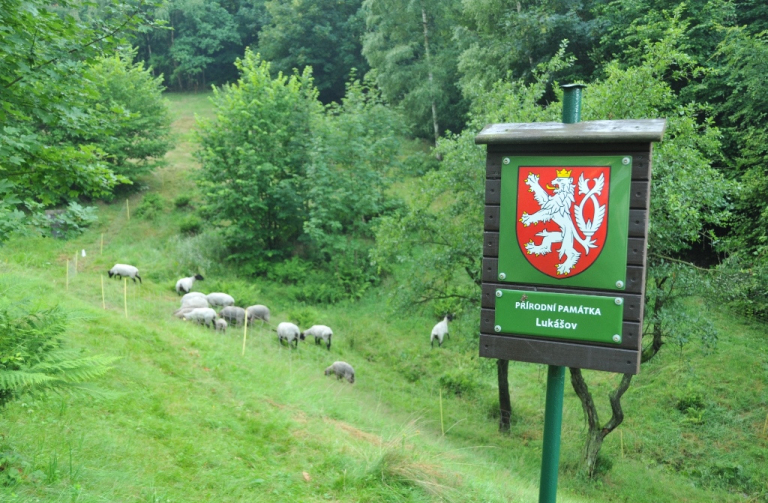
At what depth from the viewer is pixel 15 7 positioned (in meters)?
5.69

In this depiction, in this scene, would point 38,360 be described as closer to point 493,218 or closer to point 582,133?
point 493,218

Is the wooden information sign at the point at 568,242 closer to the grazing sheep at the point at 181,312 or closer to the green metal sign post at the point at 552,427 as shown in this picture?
the green metal sign post at the point at 552,427

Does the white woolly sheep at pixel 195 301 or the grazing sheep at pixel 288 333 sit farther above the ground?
the white woolly sheep at pixel 195 301

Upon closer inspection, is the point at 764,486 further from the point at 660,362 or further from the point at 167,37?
the point at 167,37

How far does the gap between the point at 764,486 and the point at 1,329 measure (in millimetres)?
12978

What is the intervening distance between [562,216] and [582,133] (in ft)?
2.07

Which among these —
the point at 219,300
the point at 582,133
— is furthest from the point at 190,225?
the point at 582,133

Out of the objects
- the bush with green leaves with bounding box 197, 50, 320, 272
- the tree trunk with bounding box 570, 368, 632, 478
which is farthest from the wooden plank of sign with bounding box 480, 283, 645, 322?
the bush with green leaves with bounding box 197, 50, 320, 272

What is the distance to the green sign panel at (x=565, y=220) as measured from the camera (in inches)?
180

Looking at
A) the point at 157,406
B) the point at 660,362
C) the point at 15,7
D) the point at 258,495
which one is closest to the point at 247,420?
the point at 157,406

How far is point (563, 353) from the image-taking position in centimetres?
467

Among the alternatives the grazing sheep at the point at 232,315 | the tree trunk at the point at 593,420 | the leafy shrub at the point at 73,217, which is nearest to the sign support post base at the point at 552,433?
the leafy shrub at the point at 73,217

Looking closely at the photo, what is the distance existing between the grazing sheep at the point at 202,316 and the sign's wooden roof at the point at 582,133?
37.2 ft

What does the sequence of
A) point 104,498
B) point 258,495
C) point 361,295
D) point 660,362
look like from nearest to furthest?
point 104,498 < point 258,495 < point 660,362 < point 361,295
